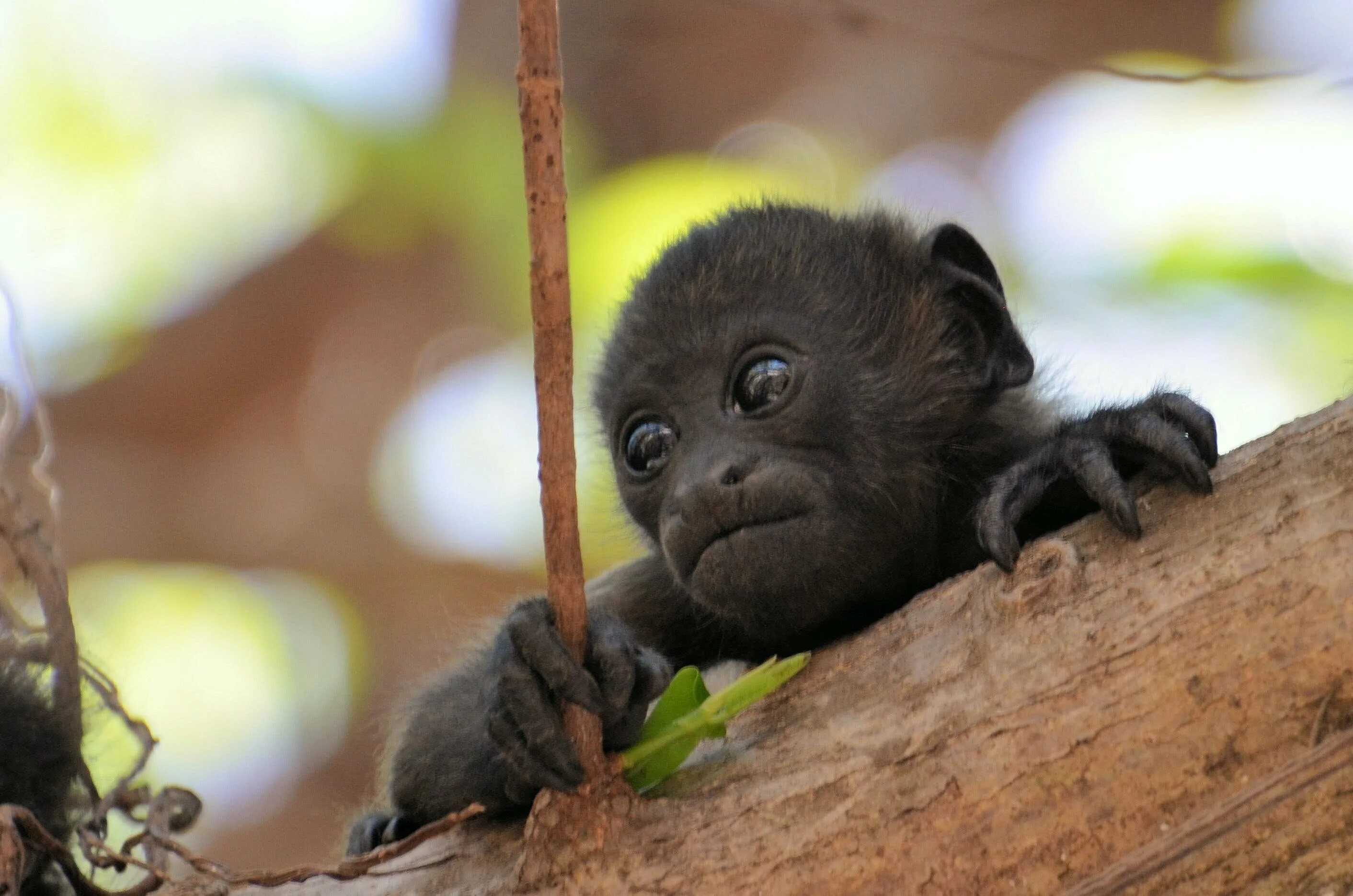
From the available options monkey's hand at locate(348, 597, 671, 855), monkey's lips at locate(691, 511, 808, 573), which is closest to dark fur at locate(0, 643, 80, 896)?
monkey's hand at locate(348, 597, 671, 855)

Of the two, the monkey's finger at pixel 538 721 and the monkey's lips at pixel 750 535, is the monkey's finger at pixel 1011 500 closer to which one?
the monkey's lips at pixel 750 535

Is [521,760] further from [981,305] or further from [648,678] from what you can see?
[981,305]

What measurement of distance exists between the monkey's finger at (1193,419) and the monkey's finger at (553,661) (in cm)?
120

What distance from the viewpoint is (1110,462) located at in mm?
2773

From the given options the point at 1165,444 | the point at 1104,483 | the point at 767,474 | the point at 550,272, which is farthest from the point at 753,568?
the point at 550,272

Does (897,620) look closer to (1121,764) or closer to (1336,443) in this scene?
(1121,764)

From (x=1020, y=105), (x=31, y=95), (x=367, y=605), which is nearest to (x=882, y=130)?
(x=1020, y=105)

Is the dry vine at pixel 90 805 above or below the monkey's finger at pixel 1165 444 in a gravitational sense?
above

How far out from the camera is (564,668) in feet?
8.55

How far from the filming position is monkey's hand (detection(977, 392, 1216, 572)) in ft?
8.67

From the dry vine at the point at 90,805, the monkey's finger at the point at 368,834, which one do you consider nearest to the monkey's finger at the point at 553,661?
the dry vine at the point at 90,805

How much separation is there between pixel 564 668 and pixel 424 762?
3.93 feet

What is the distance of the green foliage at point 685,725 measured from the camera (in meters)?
2.63

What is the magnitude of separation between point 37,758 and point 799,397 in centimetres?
197
